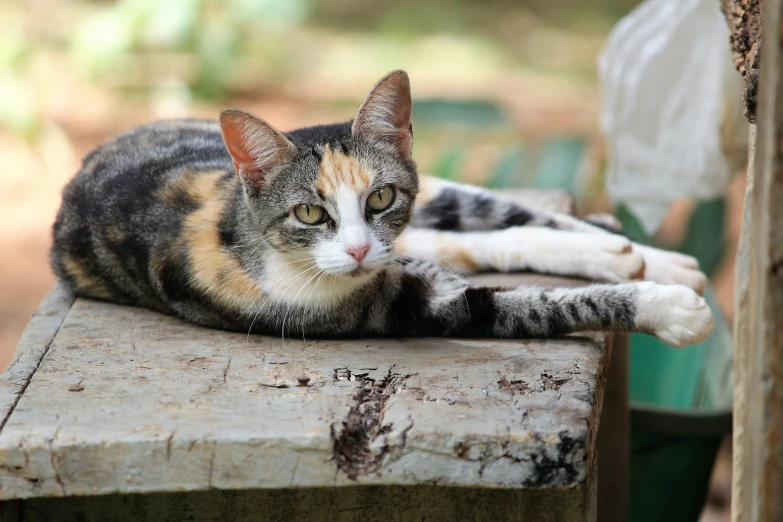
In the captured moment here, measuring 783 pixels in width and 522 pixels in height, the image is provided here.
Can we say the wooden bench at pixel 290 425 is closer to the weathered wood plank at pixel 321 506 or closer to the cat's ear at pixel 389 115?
the weathered wood plank at pixel 321 506

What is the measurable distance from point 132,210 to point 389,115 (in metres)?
0.77

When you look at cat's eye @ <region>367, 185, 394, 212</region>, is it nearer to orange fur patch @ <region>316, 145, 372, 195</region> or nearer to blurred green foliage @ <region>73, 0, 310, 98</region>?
orange fur patch @ <region>316, 145, 372, 195</region>

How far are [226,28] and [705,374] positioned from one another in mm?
4569

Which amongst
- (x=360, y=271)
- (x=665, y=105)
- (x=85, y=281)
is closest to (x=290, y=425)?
(x=360, y=271)

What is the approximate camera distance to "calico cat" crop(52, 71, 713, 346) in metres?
2.19

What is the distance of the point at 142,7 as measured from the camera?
5586 millimetres

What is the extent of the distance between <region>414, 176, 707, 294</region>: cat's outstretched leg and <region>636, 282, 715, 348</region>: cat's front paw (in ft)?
1.24

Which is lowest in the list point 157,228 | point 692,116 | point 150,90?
point 157,228

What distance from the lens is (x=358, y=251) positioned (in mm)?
2109

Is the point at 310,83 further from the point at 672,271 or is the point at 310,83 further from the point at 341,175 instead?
the point at 341,175

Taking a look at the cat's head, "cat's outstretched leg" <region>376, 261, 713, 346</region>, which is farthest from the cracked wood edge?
"cat's outstretched leg" <region>376, 261, 713, 346</region>

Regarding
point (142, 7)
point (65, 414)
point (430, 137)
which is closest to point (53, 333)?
point (65, 414)

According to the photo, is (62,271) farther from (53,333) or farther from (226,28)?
(226,28)

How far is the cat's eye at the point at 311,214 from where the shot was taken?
2.20 metres
